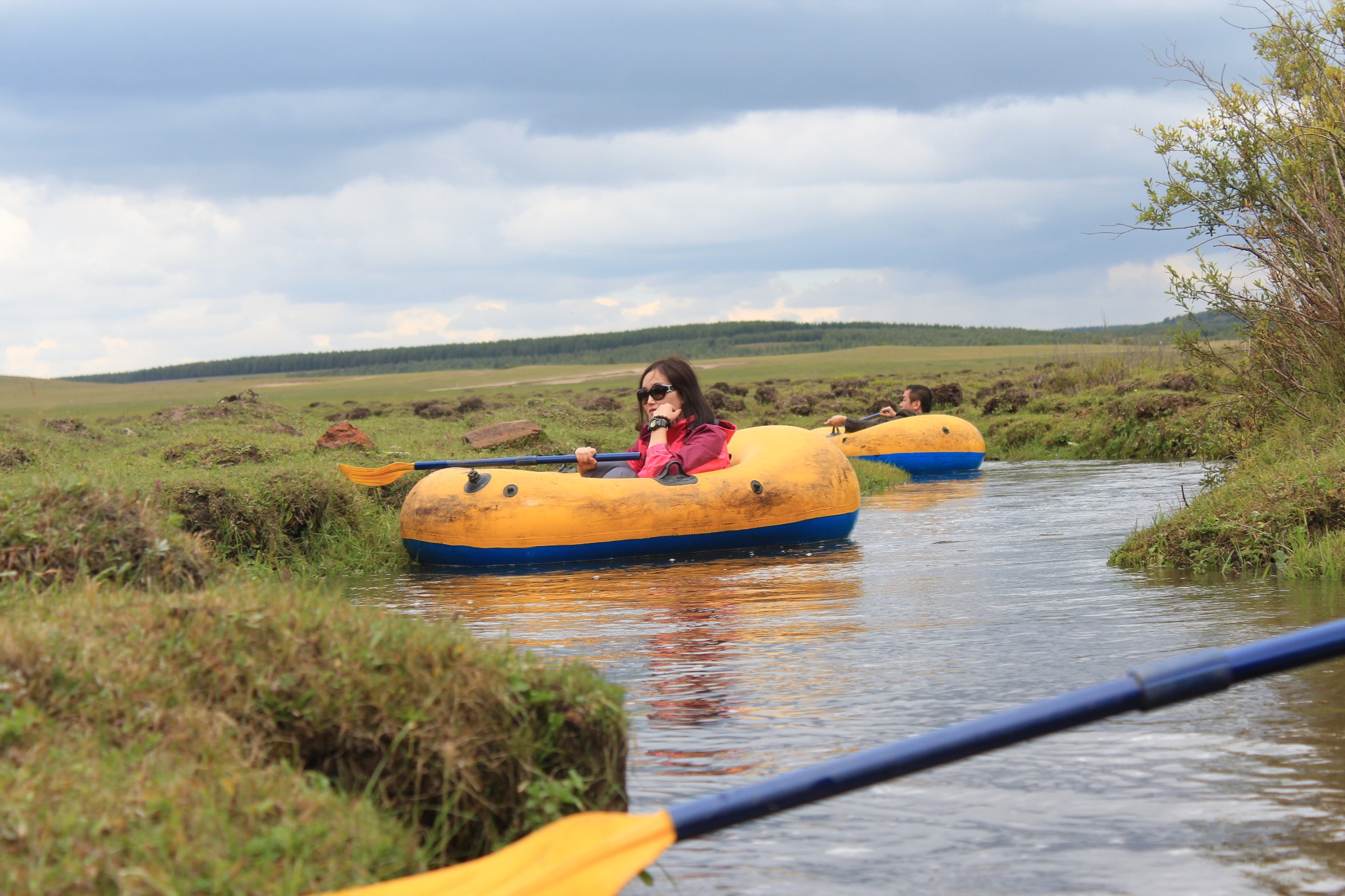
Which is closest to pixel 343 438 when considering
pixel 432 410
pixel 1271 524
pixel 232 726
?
pixel 1271 524

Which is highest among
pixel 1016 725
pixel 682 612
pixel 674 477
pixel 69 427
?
pixel 69 427

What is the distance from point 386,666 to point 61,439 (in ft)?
43.0

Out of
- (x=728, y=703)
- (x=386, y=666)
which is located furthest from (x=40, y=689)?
(x=728, y=703)

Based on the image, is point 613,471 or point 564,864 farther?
point 613,471

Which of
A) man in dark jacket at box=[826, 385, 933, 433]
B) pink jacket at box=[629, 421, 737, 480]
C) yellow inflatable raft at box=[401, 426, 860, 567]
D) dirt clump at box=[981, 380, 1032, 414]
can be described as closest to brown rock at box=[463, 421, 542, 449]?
pink jacket at box=[629, 421, 737, 480]

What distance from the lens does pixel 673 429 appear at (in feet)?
35.2

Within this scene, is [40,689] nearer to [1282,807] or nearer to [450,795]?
[450,795]

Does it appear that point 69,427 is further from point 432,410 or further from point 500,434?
point 432,410

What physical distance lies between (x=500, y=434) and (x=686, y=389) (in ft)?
18.7

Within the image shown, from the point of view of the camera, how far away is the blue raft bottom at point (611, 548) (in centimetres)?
973

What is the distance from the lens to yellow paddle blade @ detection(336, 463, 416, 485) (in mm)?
10344

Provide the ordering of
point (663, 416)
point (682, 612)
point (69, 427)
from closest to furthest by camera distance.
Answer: point (682, 612) → point (663, 416) → point (69, 427)

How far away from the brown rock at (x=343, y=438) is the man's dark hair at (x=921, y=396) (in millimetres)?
9746

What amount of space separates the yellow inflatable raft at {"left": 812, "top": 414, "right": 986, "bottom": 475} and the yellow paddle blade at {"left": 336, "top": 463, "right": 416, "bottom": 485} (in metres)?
8.84
